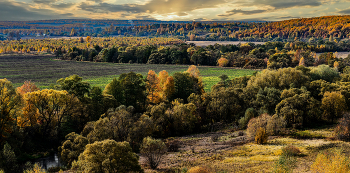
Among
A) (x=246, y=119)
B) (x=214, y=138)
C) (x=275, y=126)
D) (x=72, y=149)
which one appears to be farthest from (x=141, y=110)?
(x=275, y=126)

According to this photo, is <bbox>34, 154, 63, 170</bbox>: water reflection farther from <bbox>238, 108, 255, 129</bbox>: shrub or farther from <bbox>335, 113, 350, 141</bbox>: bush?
<bbox>335, 113, 350, 141</bbox>: bush

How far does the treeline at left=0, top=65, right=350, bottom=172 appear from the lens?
46250mm

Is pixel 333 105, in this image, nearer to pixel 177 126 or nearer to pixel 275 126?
pixel 275 126

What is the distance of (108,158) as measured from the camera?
84.2 ft

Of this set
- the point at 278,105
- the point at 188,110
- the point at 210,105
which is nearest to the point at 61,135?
the point at 188,110

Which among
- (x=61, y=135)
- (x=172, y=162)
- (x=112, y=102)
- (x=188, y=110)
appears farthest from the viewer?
(x=112, y=102)

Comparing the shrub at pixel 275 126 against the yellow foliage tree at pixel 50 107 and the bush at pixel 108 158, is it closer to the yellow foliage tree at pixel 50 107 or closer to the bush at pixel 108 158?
the bush at pixel 108 158

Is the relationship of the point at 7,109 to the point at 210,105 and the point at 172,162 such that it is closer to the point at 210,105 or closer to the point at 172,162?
the point at 172,162

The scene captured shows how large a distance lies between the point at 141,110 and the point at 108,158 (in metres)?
44.5

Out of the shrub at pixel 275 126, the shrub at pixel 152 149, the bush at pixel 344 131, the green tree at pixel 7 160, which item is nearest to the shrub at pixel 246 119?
the shrub at pixel 275 126

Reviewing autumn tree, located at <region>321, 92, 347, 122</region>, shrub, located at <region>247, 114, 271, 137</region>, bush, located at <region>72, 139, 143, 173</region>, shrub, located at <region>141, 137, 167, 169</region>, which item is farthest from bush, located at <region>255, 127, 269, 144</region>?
bush, located at <region>72, 139, 143, 173</region>

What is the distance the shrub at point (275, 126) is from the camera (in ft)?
167

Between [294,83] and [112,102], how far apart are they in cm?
5144

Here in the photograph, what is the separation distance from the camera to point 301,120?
55844mm
